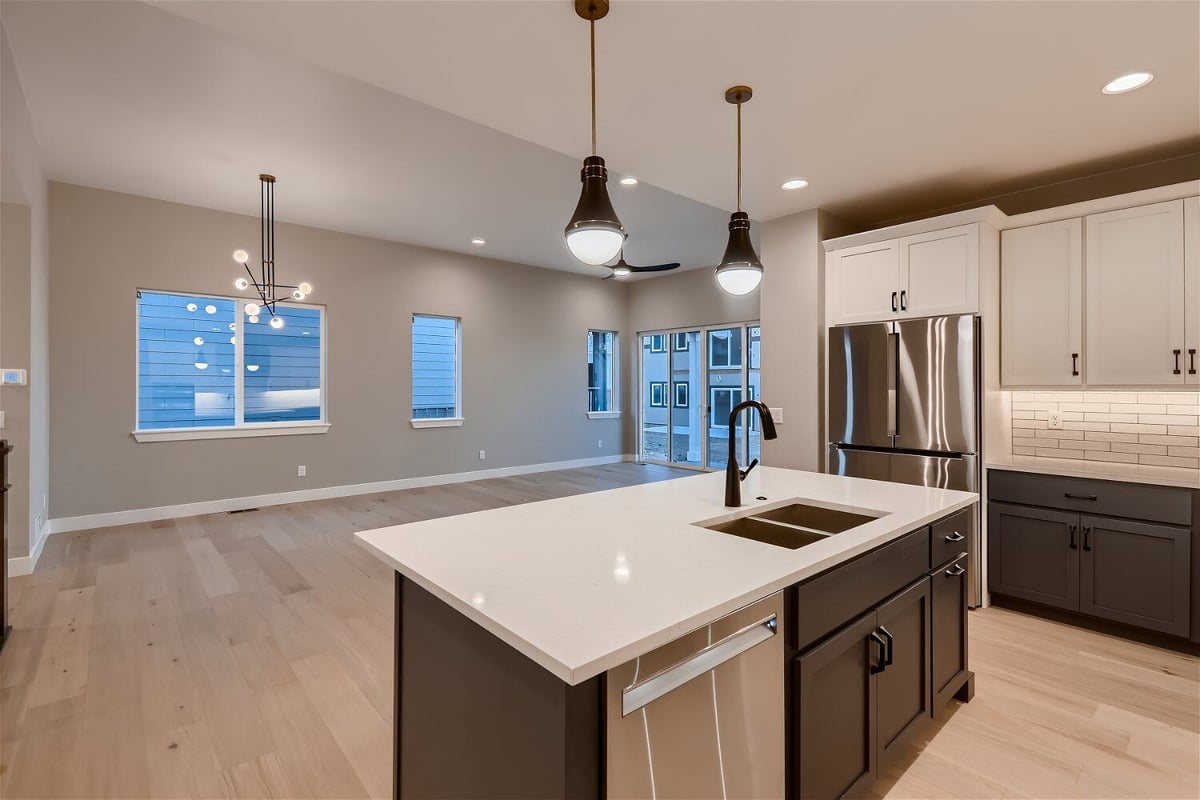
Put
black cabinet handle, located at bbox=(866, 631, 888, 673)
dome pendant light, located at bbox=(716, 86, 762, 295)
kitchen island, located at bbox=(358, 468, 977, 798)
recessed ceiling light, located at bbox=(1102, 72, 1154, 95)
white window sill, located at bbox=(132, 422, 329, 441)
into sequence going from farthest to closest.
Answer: white window sill, located at bbox=(132, 422, 329, 441) < recessed ceiling light, located at bbox=(1102, 72, 1154, 95) < dome pendant light, located at bbox=(716, 86, 762, 295) < black cabinet handle, located at bbox=(866, 631, 888, 673) < kitchen island, located at bbox=(358, 468, 977, 798)

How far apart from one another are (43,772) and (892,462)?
433 centimetres

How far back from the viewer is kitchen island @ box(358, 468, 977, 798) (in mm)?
991

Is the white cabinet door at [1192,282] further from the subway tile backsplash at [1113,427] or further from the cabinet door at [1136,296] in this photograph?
the subway tile backsplash at [1113,427]

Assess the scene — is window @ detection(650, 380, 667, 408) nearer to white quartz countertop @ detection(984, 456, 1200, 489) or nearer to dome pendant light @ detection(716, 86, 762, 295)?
white quartz countertop @ detection(984, 456, 1200, 489)

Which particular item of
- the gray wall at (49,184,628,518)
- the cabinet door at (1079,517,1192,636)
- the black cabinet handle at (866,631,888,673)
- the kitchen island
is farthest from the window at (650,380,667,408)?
the black cabinet handle at (866,631,888,673)

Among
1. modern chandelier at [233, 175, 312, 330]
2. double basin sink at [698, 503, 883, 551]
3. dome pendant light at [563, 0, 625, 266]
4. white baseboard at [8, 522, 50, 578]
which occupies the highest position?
modern chandelier at [233, 175, 312, 330]

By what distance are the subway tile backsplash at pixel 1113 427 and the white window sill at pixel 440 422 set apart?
5.83 meters

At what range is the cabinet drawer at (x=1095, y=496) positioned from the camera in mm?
2732

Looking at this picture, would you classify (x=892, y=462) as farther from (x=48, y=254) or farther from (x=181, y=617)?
(x=48, y=254)

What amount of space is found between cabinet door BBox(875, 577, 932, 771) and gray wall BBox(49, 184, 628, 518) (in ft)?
19.6

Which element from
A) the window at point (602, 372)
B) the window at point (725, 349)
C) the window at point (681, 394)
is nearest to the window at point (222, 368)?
the window at point (602, 372)

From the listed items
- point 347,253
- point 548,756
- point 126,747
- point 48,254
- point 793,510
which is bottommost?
point 126,747

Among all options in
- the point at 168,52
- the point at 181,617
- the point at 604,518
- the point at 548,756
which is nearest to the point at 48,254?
the point at 168,52

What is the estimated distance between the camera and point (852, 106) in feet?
8.91
